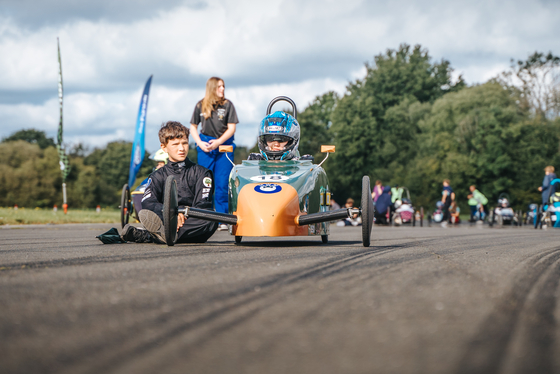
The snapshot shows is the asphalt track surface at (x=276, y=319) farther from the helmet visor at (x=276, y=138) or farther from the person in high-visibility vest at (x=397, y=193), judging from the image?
the person in high-visibility vest at (x=397, y=193)

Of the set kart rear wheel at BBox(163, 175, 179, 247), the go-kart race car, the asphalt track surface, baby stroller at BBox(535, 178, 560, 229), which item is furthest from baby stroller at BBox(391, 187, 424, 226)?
the asphalt track surface

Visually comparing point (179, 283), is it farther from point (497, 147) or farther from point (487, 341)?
point (497, 147)

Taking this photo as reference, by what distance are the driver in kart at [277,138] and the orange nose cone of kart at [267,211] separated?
65.9 inches

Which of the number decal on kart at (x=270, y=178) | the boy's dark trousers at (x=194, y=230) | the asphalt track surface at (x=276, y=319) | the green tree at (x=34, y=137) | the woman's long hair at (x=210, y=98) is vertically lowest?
the asphalt track surface at (x=276, y=319)

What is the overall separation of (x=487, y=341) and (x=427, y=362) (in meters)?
0.40

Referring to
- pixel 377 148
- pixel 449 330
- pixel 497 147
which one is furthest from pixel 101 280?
pixel 377 148

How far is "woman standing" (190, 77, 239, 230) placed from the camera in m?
9.85

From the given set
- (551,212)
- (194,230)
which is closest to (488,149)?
(551,212)

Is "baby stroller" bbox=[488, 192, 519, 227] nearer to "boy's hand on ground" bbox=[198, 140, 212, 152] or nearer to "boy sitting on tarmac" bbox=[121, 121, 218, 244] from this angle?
"boy's hand on ground" bbox=[198, 140, 212, 152]

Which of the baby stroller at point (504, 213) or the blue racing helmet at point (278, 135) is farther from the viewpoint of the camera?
the baby stroller at point (504, 213)

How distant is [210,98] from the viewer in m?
9.91

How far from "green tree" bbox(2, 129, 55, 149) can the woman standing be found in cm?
8437

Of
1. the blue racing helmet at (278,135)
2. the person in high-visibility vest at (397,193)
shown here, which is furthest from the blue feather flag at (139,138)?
the blue racing helmet at (278,135)

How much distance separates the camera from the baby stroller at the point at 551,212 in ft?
64.5
